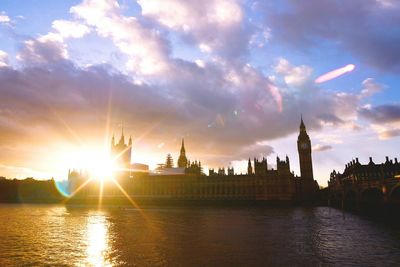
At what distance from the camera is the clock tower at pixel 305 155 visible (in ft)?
461

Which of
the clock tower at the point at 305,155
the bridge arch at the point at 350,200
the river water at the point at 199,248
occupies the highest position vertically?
the clock tower at the point at 305,155

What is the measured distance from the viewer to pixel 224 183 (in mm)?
134500

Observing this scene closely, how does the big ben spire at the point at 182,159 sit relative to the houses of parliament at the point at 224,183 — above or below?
above

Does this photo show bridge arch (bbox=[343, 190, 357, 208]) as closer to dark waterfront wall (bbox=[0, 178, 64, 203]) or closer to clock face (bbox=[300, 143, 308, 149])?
clock face (bbox=[300, 143, 308, 149])

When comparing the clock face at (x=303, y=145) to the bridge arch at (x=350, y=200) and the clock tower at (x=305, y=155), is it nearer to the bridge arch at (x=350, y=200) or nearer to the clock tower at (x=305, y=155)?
the clock tower at (x=305, y=155)

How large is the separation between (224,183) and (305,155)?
4421 cm

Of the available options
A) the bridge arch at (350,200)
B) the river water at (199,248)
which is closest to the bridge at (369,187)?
the bridge arch at (350,200)

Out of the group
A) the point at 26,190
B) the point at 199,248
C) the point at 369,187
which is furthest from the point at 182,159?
the point at 199,248

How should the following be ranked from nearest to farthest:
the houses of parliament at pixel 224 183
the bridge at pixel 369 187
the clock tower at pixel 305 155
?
the bridge at pixel 369 187
the houses of parliament at pixel 224 183
the clock tower at pixel 305 155

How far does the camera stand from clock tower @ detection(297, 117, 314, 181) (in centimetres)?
14039

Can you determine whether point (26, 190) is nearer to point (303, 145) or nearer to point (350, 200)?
point (303, 145)

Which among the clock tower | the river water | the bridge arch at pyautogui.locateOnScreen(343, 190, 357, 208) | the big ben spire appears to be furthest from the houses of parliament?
the river water

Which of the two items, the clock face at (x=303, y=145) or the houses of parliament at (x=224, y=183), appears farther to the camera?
the clock face at (x=303, y=145)

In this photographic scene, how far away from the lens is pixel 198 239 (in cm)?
3181
